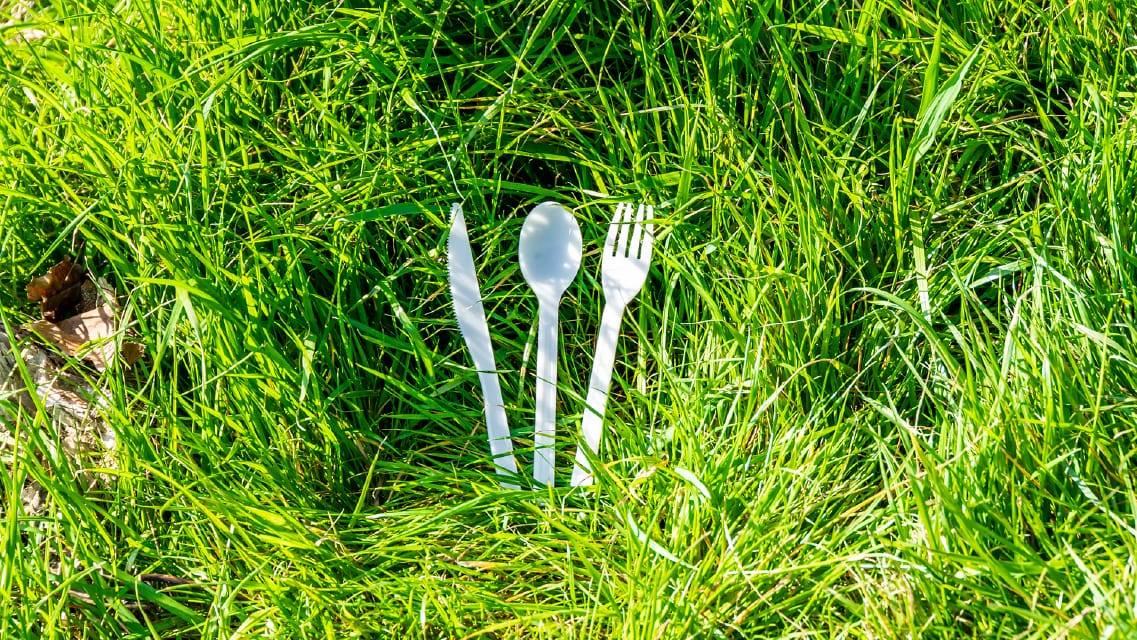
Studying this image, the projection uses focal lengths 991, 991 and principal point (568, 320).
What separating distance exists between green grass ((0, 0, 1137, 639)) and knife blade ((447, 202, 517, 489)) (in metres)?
0.04

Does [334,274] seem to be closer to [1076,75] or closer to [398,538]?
[398,538]

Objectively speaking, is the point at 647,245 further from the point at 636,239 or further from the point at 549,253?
the point at 549,253

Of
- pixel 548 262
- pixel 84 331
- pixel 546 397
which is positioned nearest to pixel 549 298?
pixel 548 262

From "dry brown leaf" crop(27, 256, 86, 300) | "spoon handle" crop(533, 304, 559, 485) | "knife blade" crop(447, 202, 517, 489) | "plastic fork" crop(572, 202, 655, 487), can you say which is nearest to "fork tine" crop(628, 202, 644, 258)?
"plastic fork" crop(572, 202, 655, 487)

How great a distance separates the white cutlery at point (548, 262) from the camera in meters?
1.59

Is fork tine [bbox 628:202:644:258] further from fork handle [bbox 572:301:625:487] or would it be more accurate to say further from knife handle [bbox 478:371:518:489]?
knife handle [bbox 478:371:518:489]

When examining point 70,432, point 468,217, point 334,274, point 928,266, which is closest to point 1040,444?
point 928,266

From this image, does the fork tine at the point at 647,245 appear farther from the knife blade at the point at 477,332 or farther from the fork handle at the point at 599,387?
the knife blade at the point at 477,332

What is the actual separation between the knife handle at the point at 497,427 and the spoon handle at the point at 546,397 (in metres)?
0.04

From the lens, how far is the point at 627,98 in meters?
1.62

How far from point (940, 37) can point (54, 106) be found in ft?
4.95

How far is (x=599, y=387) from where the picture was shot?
1555 millimetres

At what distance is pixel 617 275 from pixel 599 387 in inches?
7.2

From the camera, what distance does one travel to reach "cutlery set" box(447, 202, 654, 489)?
60.4 inches
